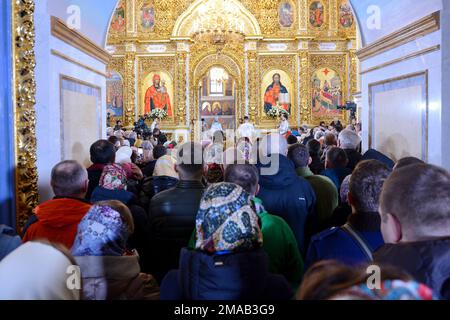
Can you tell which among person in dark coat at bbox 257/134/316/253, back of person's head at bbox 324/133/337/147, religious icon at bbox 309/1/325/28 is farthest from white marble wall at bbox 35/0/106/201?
religious icon at bbox 309/1/325/28

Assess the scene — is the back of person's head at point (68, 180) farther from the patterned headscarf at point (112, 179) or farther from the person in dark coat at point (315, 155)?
the person in dark coat at point (315, 155)

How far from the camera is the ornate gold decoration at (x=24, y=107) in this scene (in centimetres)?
432

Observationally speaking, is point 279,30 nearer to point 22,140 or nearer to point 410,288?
point 22,140

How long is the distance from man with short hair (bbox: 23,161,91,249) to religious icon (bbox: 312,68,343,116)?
67.4 ft

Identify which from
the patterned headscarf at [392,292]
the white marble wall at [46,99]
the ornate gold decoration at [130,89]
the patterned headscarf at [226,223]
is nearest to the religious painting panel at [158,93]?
the ornate gold decoration at [130,89]

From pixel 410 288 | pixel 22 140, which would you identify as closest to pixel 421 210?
pixel 410 288

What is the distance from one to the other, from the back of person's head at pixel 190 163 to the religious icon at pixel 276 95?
753 inches

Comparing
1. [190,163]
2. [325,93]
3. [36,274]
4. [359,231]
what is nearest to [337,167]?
[190,163]

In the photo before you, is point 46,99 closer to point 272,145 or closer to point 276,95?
point 272,145

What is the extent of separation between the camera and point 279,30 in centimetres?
2325

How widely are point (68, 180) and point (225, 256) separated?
163 centimetres

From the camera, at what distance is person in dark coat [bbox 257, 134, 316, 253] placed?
4.29 meters

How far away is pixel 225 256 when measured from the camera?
221cm

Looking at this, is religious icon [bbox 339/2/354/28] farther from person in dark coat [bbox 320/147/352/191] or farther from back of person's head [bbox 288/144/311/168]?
back of person's head [bbox 288/144/311/168]
